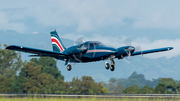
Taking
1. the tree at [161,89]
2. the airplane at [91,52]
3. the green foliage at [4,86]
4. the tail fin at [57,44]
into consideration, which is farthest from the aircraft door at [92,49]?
the green foliage at [4,86]

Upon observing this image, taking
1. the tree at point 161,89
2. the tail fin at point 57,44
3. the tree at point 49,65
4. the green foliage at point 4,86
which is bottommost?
the tree at point 161,89

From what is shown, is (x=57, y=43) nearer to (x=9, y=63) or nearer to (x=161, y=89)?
(x=161, y=89)

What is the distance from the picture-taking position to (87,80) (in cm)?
11069

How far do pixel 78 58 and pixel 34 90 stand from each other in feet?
244

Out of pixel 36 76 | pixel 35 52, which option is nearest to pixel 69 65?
pixel 35 52

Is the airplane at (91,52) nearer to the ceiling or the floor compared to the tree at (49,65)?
nearer to the floor

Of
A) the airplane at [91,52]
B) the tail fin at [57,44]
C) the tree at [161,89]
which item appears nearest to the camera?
the airplane at [91,52]

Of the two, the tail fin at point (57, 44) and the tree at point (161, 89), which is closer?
the tail fin at point (57, 44)

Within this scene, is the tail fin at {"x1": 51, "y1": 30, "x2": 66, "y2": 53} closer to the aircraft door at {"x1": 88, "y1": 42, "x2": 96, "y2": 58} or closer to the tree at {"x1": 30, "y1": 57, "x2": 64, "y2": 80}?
the aircraft door at {"x1": 88, "y1": 42, "x2": 96, "y2": 58}

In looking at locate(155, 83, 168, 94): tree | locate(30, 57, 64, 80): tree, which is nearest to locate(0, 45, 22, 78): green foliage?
locate(30, 57, 64, 80): tree

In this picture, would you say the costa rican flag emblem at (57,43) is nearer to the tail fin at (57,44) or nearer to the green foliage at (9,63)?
the tail fin at (57,44)

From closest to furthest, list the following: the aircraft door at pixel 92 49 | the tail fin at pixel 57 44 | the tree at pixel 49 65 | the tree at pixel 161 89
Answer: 1. the aircraft door at pixel 92 49
2. the tail fin at pixel 57 44
3. the tree at pixel 161 89
4. the tree at pixel 49 65

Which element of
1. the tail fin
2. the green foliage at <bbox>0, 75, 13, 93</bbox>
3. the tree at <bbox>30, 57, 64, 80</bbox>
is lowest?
the green foliage at <bbox>0, 75, 13, 93</bbox>

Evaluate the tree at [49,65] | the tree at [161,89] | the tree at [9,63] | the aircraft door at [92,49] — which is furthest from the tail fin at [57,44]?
the tree at [9,63]
